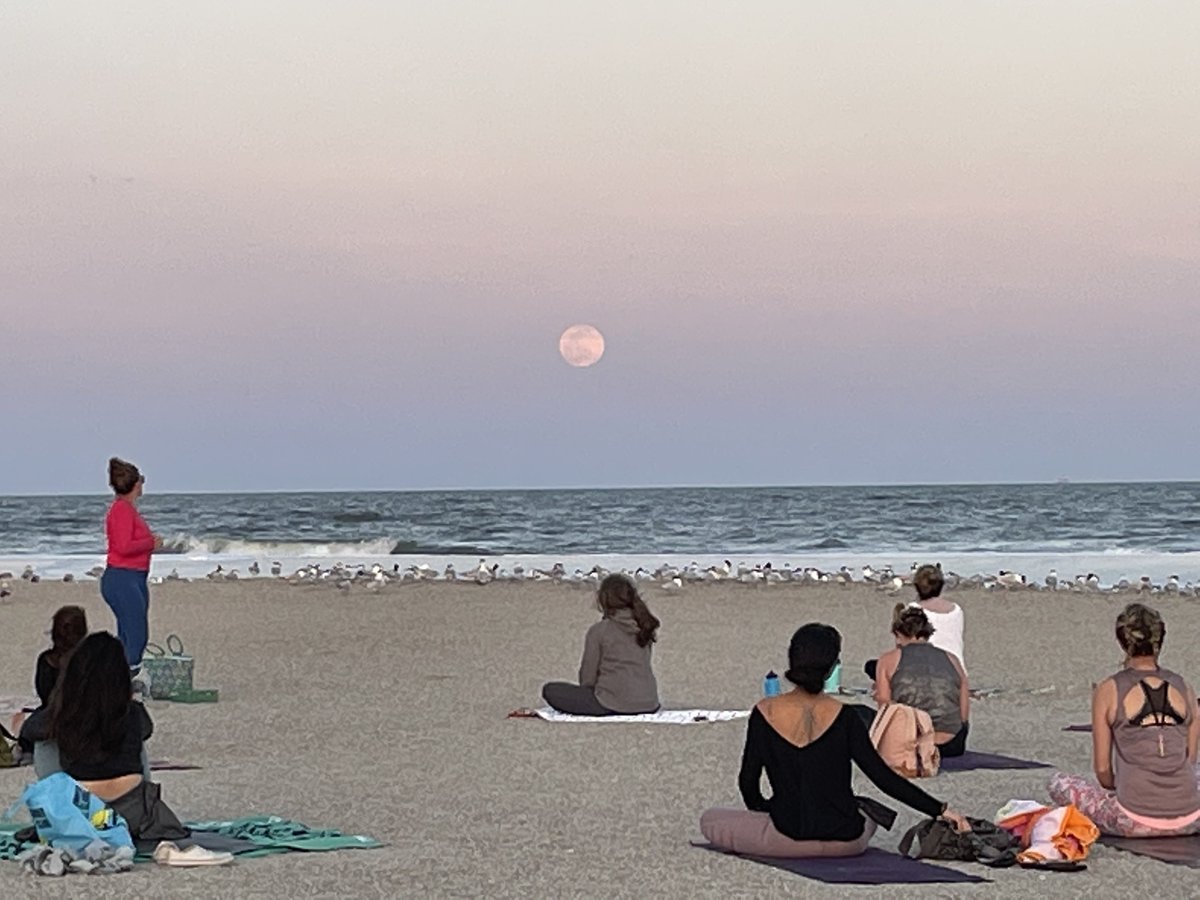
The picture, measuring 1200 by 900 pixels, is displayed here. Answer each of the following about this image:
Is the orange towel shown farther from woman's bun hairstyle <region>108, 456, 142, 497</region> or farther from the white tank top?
woman's bun hairstyle <region>108, 456, 142, 497</region>

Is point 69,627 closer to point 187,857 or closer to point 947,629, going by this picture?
point 187,857

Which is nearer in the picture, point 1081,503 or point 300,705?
point 300,705

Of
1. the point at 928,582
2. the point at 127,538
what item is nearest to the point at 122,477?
the point at 127,538

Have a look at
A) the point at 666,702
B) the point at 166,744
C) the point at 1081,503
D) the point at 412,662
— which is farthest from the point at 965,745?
the point at 1081,503

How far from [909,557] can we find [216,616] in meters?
22.9

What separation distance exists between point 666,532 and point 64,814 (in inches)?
2104

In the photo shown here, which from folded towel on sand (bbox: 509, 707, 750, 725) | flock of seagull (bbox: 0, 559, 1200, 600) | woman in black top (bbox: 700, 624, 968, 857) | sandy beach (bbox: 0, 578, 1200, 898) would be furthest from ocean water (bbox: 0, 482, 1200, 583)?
woman in black top (bbox: 700, 624, 968, 857)

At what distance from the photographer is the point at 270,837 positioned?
830cm

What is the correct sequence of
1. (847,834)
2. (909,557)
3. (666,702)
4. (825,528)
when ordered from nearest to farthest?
(847,834), (666,702), (909,557), (825,528)

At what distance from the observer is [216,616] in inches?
899

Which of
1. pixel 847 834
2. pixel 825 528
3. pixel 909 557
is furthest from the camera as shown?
pixel 825 528

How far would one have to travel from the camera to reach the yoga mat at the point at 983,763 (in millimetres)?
10570

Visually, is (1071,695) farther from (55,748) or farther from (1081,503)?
(1081,503)

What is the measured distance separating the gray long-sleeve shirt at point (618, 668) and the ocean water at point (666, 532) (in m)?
22.1
